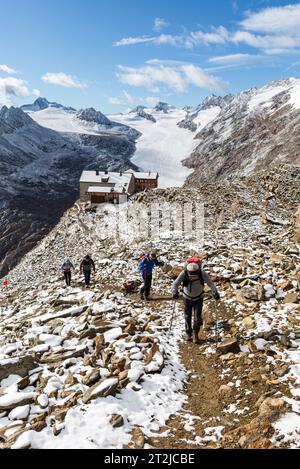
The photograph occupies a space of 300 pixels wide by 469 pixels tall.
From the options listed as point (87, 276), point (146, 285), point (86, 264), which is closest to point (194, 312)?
point (146, 285)

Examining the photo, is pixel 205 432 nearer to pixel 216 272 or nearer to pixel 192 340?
pixel 192 340

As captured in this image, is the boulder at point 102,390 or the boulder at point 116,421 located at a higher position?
the boulder at point 102,390

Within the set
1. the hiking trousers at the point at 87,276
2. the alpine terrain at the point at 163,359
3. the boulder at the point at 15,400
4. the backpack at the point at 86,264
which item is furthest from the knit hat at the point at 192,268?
the hiking trousers at the point at 87,276

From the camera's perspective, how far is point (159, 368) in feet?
32.2

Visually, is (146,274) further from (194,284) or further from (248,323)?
(248,323)

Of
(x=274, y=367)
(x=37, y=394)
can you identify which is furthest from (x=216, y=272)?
(x=37, y=394)

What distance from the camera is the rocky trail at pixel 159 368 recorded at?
7273 millimetres

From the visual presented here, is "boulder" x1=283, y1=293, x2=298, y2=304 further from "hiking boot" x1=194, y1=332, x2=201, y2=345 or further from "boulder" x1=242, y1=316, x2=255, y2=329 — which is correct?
"hiking boot" x1=194, y1=332, x2=201, y2=345

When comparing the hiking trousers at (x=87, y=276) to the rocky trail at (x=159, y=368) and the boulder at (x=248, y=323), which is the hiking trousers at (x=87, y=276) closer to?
the rocky trail at (x=159, y=368)

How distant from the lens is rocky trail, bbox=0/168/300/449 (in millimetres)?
7273

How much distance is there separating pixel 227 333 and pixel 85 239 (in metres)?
36.7

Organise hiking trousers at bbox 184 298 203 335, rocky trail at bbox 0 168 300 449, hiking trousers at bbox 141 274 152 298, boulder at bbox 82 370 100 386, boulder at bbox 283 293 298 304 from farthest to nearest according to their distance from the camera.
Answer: hiking trousers at bbox 141 274 152 298 → boulder at bbox 283 293 298 304 → hiking trousers at bbox 184 298 203 335 → boulder at bbox 82 370 100 386 → rocky trail at bbox 0 168 300 449

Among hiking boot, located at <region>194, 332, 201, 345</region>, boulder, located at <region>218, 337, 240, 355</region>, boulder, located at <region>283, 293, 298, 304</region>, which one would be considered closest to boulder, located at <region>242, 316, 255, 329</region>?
boulder, located at <region>218, 337, 240, 355</region>

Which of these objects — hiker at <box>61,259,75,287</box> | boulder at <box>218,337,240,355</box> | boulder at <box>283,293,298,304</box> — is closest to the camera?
boulder at <box>218,337,240,355</box>
